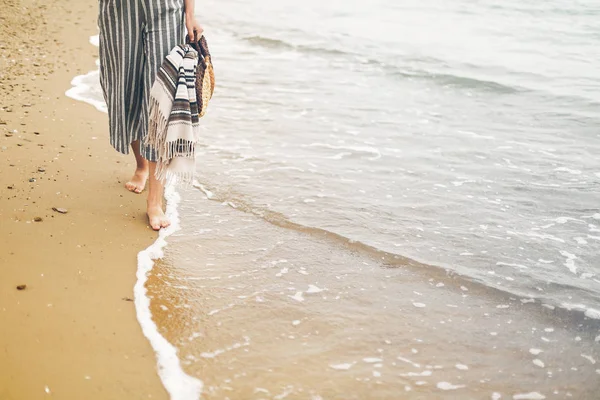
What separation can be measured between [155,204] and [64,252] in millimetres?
688

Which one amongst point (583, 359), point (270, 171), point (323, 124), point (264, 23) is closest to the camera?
point (583, 359)

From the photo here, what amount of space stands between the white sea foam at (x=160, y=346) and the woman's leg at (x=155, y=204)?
0.17 metres

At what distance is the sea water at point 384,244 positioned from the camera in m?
2.78

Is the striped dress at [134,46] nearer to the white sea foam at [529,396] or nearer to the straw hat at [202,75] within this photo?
the straw hat at [202,75]

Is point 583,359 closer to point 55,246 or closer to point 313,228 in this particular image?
point 313,228

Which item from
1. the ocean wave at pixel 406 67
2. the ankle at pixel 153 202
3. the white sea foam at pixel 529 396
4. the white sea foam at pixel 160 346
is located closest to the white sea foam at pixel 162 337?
the white sea foam at pixel 160 346

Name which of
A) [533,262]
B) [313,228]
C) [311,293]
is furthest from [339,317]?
[533,262]

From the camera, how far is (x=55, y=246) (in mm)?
3395

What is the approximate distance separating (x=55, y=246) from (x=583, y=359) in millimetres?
2574

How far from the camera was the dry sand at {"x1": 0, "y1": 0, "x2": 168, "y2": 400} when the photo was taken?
248cm

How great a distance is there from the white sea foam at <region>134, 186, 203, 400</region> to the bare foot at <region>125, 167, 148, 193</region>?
66 cm

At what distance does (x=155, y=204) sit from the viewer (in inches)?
154

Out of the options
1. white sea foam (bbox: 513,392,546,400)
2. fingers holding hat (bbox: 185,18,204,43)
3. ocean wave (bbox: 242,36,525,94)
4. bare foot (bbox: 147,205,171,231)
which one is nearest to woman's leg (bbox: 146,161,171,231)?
bare foot (bbox: 147,205,171,231)

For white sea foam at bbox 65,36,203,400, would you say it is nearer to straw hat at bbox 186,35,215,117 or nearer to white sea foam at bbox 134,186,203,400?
white sea foam at bbox 134,186,203,400
